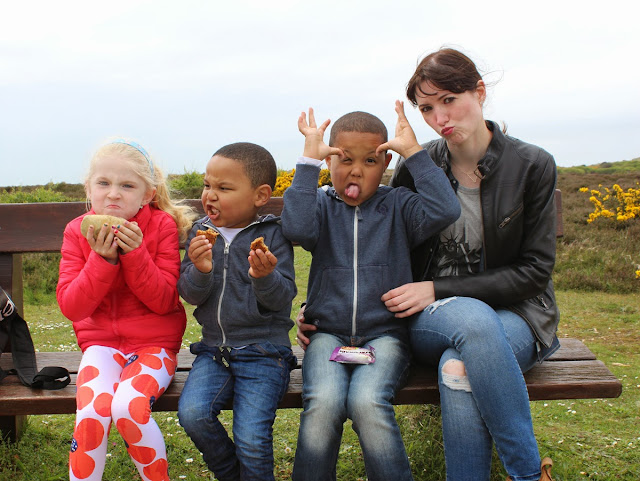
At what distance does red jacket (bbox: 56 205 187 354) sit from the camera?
2.45 m

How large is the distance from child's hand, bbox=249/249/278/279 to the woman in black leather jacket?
0.51 metres

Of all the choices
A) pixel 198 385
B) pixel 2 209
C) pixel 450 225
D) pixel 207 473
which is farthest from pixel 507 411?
pixel 2 209

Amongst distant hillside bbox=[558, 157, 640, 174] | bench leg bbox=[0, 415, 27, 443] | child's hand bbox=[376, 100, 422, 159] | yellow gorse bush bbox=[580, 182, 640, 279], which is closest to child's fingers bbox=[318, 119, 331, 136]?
child's hand bbox=[376, 100, 422, 159]

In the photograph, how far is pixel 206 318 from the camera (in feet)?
8.34

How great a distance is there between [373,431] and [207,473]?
127cm

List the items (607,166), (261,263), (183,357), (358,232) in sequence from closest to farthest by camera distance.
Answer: (261,263) → (358,232) → (183,357) → (607,166)

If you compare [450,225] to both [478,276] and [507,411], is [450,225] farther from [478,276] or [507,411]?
[507,411]

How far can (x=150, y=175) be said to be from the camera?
2729 millimetres

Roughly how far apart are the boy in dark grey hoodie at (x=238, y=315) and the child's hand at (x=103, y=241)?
288 millimetres

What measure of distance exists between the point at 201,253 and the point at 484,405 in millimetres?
1143

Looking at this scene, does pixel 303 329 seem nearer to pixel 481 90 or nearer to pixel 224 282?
pixel 224 282

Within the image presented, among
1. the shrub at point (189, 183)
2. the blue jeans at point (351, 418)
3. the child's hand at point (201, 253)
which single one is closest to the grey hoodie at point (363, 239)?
the blue jeans at point (351, 418)

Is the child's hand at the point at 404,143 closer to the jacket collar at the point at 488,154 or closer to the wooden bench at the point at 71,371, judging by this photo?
the jacket collar at the point at 488,154

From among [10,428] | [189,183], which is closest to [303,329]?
[10,428]
